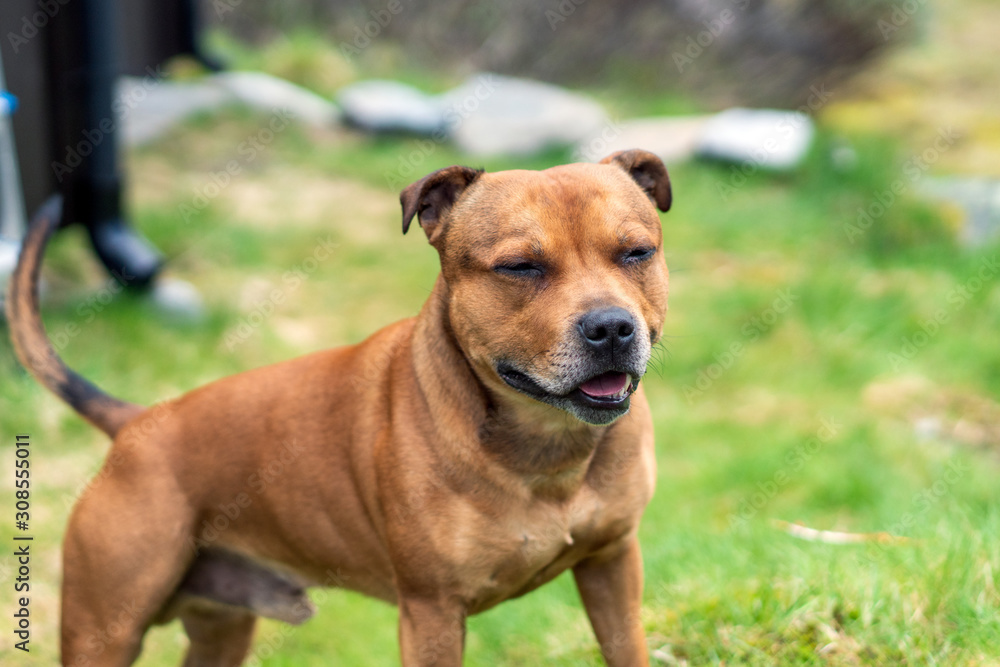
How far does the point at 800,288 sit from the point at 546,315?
212 inches

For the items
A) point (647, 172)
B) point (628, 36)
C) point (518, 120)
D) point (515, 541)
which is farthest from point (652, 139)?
point (515, 541)

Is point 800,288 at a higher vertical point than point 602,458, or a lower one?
lower

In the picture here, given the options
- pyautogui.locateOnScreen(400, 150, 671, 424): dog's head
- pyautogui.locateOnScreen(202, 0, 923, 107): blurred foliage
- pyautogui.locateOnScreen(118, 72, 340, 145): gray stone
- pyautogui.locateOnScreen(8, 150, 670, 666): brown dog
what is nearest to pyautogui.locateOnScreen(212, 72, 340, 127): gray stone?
pyautogui.locateOnScreen(118, 72, 340, 145): gray stone

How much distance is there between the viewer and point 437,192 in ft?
11.0

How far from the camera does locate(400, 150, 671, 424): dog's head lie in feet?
9.38

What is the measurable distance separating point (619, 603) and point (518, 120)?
25.1 ft

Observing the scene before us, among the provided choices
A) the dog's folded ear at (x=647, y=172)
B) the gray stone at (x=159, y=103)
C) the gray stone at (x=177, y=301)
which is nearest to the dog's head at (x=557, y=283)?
the dog's folded ear at (x=647, y=172)

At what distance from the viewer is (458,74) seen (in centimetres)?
1340

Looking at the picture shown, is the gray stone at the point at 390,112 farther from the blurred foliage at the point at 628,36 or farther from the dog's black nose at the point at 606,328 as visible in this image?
the dog's black nose at the point at 606,328

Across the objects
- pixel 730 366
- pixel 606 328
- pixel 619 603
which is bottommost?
pixel 730 366

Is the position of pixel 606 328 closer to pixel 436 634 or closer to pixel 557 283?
pixel 557 283

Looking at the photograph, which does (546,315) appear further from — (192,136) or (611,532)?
(192,136)

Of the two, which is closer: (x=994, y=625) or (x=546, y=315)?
(x=546, y=315)

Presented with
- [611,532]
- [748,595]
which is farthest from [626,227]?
[748,595]
